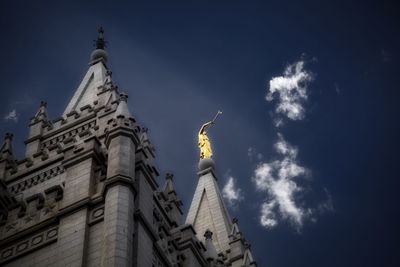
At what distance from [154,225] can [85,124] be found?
7.12m

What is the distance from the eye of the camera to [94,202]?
59.3 feet

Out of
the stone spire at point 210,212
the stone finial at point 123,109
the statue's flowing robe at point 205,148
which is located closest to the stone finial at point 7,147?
the stone finial at point 123,109

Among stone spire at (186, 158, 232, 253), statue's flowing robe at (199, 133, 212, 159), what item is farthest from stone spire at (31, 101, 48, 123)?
statue's flowing robe at (199, 133, 212, 159)

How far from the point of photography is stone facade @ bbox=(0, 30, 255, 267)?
55.4 feet

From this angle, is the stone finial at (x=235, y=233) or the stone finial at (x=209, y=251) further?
Answer: the stone finial at (x=235, y=233)

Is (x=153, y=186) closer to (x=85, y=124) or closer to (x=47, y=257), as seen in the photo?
(x=47, y=257)

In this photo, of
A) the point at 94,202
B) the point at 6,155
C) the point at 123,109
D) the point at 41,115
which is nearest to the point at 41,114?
the point at 41,115

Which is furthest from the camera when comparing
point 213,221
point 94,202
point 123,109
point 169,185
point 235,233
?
point 213,221

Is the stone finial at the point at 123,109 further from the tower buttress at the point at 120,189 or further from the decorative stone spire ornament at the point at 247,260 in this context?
the decorative stone spire ornament at the point at 247,260

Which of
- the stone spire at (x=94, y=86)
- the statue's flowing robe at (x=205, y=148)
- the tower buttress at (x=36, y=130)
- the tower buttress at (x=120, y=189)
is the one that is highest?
the statue's flowing robe at (x=205, y=148)

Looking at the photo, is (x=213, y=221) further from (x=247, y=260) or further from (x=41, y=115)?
(x=41, y=115)

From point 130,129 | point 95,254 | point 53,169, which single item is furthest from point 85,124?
point 95,254

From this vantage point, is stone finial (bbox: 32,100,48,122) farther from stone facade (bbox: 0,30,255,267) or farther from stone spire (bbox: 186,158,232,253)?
stone spire (bbox: 186,158,232,253)

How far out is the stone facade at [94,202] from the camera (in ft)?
55.4
